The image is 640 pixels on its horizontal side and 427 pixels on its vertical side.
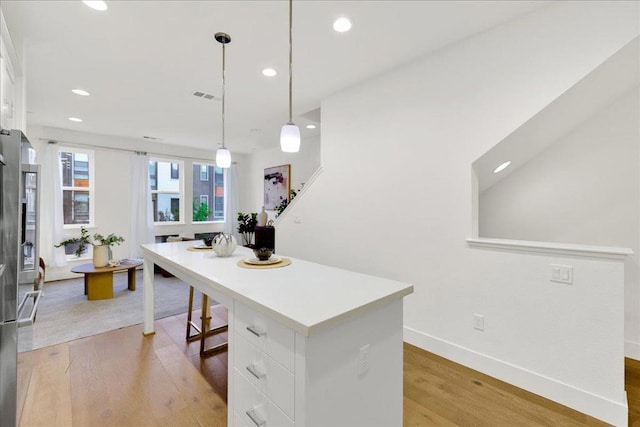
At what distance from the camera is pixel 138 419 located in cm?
178

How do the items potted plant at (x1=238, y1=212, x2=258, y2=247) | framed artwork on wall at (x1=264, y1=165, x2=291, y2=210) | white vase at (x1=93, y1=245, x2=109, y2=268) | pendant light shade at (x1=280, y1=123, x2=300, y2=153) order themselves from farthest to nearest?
potted plant at (x1=238, y1=212, x2=258, y2=247) < framed artwork on wall at (x1=264, y1=165, x2=291, y2=210) < white vase at (x1=93, y1=245, x2=109, y2=268) < pendant light shade at (x1=280, y1=123, x2=300, y2=153)

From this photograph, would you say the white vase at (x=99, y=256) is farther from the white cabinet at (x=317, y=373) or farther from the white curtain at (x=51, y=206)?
the white cabinet at (x=317, y=373)

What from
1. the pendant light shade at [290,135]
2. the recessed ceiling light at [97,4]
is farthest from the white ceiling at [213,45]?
the pendant light shade at [290,135]

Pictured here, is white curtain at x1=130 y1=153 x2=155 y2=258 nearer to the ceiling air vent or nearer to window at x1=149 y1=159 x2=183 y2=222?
window at x1=149 y1=159 x2=183 y2=222

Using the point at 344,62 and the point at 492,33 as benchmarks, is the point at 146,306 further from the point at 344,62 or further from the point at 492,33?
the point at 492,33

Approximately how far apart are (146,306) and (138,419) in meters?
1.27

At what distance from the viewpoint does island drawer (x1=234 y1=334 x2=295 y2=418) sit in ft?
3.69

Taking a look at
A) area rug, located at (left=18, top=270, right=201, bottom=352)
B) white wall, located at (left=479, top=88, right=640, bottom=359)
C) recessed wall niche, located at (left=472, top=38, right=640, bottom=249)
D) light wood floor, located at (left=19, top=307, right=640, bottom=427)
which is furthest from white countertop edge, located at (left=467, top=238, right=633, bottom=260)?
area rug, located at (left=18, top=270, right=201, bottom=352)

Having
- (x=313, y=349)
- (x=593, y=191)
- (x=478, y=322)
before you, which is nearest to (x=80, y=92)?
(x=313, y=349)

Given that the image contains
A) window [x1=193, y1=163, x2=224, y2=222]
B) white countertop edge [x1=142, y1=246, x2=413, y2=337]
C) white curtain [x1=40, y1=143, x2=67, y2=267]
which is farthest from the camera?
window [x1=193, y1=163, x2=224, y2=222]

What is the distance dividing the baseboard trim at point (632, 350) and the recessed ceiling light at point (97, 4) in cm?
463

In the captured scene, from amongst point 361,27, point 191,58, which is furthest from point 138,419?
point 361,27

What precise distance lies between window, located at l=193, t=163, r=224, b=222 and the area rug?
2.19 meters

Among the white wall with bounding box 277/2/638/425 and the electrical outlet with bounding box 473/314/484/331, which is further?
the electrical outlet with bounding box 473/314/484/331
